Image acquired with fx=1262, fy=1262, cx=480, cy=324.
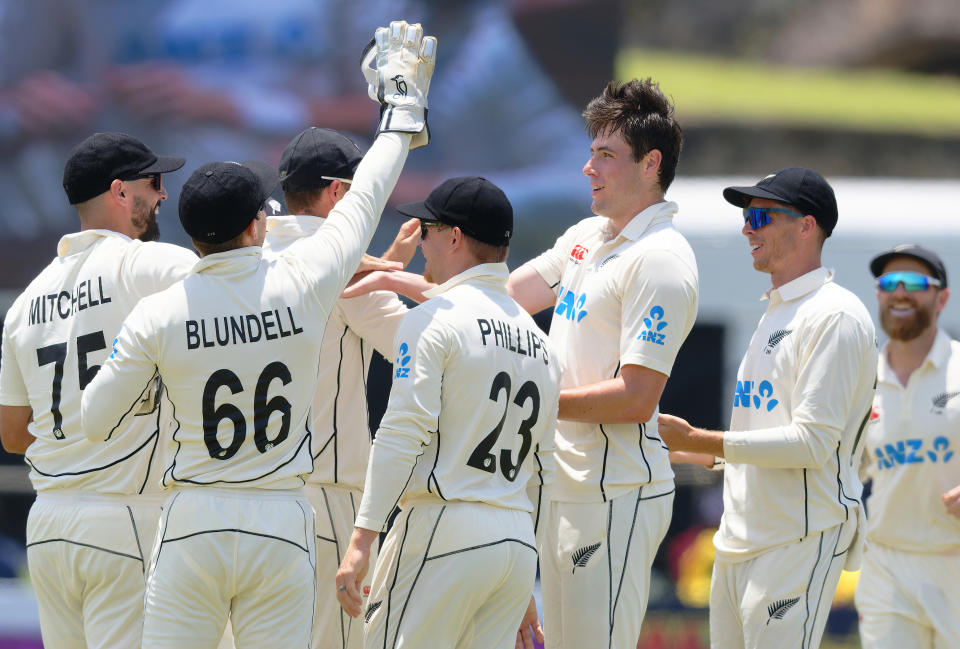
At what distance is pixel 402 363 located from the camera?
11.8 feet

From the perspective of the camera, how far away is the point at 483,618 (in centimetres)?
370

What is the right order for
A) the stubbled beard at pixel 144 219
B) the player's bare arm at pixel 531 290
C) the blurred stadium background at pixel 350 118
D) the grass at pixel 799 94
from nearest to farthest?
the stubbled beard at pixel 144 219
the player's bare arm at pixel 531 290
the blurred stadium background at pixel 350 118
the grass at pixel 799 94

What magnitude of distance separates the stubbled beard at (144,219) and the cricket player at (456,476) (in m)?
1.04

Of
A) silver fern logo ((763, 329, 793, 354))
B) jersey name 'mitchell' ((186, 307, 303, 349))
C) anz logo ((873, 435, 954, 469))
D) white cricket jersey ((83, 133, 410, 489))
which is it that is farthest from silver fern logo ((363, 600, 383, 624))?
anz logo ((873, 435, 954, 469))

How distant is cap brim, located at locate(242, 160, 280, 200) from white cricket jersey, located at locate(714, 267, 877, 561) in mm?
1704

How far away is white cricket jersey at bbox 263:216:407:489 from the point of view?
4.22 meters

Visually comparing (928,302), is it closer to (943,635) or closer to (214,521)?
(943,635)

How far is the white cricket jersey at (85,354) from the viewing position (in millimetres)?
3803

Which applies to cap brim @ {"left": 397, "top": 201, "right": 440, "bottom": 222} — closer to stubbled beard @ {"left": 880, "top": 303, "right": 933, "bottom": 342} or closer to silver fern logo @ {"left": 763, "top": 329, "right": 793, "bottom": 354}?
silver fern logo @ {"left": 763, "top": 329, "right": 793, "bottom": 354}

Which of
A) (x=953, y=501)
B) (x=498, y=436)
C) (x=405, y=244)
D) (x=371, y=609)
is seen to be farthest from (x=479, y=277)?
(x=953, y=501)

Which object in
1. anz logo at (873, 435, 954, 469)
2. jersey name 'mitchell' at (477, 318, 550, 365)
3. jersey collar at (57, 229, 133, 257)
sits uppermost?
jersey collar at (57, 229, 133, 257)

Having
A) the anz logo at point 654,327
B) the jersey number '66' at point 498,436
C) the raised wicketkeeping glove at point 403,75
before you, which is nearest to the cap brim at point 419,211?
the raised wicketkeeping glove at point 403,75

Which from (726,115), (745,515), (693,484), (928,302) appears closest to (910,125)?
(726,115)

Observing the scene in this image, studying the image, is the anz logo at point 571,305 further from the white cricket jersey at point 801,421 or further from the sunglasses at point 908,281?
the sunglasses at point 908,281
